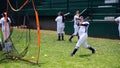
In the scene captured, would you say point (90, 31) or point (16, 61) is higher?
point (16, 61)

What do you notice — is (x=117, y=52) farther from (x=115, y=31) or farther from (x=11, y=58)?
(x=115, y=31)

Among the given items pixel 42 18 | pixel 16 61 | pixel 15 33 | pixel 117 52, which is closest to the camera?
pixel 16 61

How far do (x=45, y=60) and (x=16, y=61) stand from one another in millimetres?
1181

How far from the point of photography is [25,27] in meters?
14.1

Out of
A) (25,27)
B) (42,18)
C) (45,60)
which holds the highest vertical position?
(25,27)

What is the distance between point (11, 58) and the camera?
537 inches

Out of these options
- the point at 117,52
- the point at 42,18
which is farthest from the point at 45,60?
the point at 42,18

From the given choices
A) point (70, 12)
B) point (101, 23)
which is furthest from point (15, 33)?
point (70, 12)

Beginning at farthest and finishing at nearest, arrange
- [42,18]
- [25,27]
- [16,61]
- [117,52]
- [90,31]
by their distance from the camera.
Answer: [42,18]
[90,31]
[117,52]
[25,27]
[16,61]

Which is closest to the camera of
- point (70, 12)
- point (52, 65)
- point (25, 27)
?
point (52, 65)

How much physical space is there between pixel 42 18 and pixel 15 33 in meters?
13.6

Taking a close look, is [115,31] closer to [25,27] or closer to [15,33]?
[15,33]

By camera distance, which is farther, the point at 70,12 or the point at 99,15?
the point at 70,12

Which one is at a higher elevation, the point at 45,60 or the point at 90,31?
the point at 45,60
